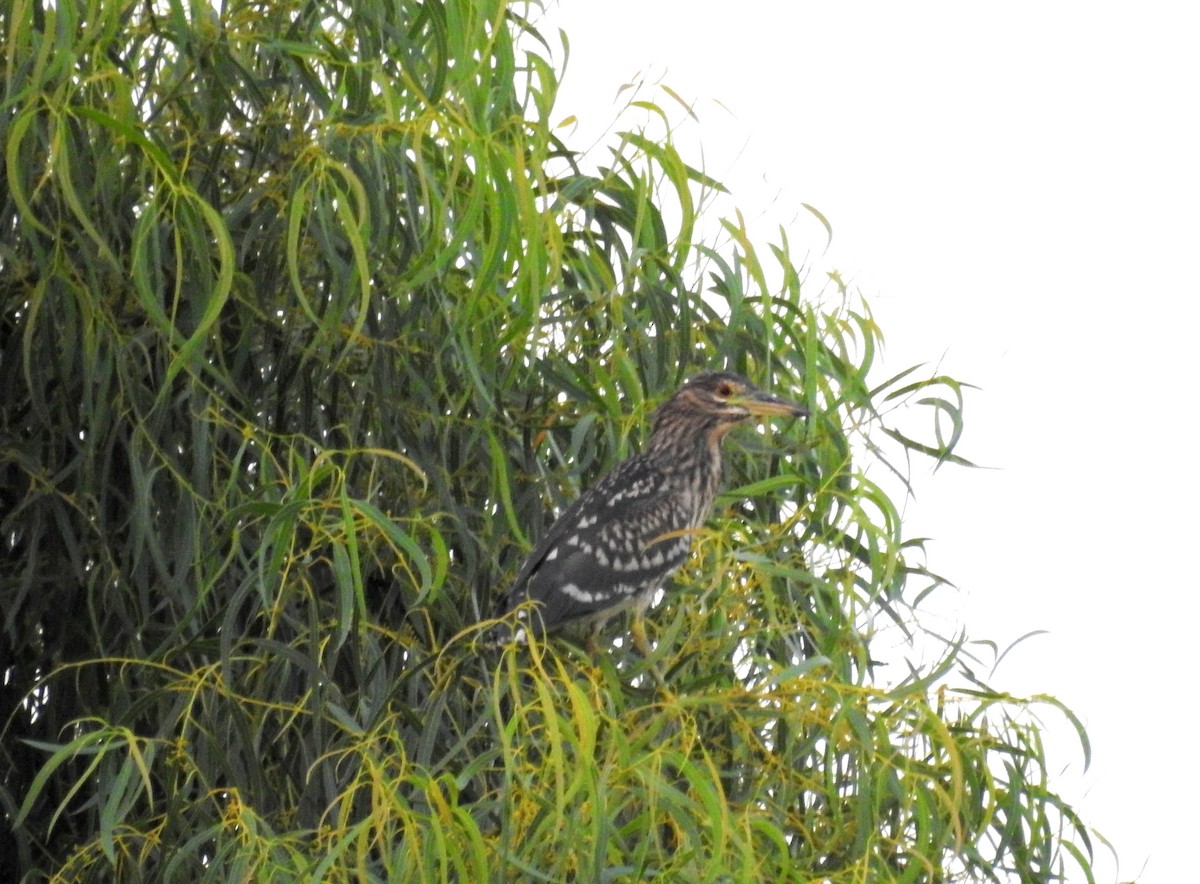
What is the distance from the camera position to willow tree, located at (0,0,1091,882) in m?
3.15

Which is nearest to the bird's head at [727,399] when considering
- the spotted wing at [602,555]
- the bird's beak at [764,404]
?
the bird's beak at [764,404]

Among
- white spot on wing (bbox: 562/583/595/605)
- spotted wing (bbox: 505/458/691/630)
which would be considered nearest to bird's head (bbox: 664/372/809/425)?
spotted wing (bbox: 505/458/691/630)

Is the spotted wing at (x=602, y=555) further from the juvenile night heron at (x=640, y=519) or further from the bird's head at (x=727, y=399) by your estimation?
the bird's head at (x=727, y=399)

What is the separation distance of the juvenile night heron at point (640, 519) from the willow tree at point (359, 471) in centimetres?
8

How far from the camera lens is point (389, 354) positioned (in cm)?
359

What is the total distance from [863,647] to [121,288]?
140 cm

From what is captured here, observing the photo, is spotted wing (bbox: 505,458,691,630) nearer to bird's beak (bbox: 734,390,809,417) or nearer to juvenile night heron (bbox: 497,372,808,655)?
juvenile night heron (bbox: 497,372,808,655)

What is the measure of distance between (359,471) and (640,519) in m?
0.55

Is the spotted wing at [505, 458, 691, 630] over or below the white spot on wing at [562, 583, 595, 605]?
over

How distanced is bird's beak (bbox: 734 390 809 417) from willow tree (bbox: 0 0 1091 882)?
7 centimetres

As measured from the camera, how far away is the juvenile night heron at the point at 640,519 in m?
3.63

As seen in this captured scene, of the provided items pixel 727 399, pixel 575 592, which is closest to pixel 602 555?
pixel 575 592

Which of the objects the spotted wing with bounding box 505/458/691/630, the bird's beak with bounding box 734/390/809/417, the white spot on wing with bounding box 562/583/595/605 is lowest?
the white spot on wing with bounding box 562/583/595/605

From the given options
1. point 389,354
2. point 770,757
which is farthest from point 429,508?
point 770,757
